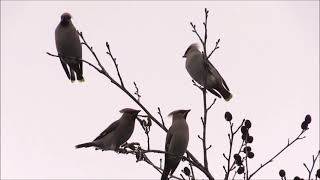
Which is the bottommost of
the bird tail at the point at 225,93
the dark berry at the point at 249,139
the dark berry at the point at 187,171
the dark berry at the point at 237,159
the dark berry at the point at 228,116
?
the dark berry at the point at 187,171

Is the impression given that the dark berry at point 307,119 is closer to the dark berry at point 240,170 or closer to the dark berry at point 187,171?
the dark berry at point 240,170

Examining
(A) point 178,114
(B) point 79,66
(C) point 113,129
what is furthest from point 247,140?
(B) point 79,66

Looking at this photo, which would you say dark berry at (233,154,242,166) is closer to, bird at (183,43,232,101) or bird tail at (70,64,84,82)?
bird at (183,43,232,101)

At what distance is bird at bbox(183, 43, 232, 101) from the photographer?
16.7 feet

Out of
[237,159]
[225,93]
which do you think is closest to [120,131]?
[225,93]

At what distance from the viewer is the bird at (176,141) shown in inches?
163

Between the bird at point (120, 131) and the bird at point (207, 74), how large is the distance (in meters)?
0.86

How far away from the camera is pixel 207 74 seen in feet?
16.6

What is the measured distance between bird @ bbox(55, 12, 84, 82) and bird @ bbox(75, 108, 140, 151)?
0.88 m

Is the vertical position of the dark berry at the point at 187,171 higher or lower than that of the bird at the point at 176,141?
lower

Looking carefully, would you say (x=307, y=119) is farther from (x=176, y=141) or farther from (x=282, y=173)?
(x=176, y=141)

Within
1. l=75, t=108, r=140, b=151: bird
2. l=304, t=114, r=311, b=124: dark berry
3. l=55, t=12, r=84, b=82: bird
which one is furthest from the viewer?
l=55, t=12, r=84, b=82: bird

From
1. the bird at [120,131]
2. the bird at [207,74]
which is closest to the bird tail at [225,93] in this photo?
the bird at [207,74]

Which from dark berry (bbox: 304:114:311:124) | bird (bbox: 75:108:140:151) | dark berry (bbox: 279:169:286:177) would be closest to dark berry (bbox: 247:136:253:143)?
dark berry (bbox: 279:169:286:177)
